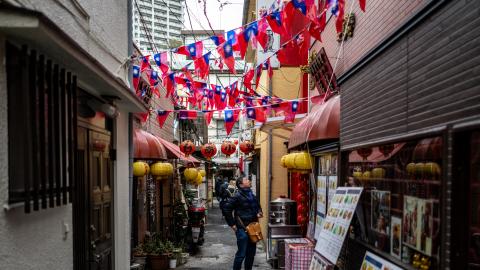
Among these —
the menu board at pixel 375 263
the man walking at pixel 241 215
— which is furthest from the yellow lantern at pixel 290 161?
the menu board at pixel 375 263

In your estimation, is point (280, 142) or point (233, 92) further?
point (280, 142)

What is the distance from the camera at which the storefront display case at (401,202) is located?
3998mm

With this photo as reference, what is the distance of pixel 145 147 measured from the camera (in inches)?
407

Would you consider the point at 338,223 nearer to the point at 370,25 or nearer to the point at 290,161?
the point at 370,25

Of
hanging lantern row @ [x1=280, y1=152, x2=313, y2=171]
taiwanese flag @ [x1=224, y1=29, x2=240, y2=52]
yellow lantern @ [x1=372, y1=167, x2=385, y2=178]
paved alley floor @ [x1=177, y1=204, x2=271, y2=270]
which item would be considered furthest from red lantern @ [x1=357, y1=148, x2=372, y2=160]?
paved alley floor @ [x1=177, y1=204, x2=271, y2=270]

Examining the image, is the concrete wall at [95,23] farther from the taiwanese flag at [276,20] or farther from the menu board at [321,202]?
the menu board at [321,202]

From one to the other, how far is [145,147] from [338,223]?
241 inches

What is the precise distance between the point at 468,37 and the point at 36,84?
11.6 feet

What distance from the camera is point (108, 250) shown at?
6.74 m

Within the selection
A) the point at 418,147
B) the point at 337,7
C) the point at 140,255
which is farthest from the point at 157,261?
the point at 418,147

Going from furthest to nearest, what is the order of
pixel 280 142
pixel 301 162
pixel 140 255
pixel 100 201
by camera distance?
1. pixel 280 142
2. pixel 140 255
3. pixel 301 162
4. pixel 100 201

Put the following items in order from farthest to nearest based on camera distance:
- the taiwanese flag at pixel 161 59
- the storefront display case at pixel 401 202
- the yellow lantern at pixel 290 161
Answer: the yellow lantern at pixel 290 161
the taiwanese flag at pixel 161 59
the storefront display case at pixel 401 202

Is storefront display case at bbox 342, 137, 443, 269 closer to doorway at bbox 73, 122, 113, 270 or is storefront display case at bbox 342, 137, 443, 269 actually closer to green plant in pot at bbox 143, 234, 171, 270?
doorway at bbox 73, 122, 113, 270

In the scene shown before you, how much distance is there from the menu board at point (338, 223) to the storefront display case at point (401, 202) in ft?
1.23
